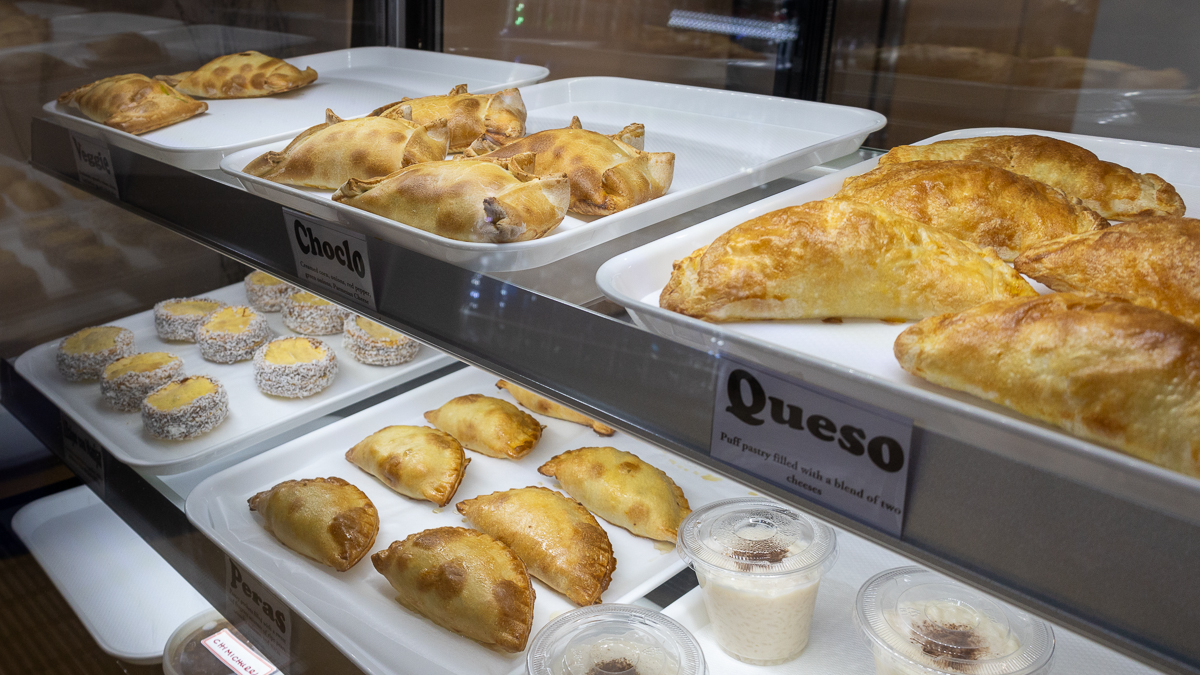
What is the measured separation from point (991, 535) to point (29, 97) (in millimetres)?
1922

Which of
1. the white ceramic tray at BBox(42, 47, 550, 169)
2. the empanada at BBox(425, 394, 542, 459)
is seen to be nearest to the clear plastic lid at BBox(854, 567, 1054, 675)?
the empanada at BBox(425, 394, 542, 459)

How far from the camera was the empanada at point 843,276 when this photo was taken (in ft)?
2.19

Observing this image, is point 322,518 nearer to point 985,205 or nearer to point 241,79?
point 241,79

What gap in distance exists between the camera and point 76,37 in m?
1.73

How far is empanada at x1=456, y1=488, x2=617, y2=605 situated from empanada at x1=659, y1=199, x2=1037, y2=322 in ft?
2.28

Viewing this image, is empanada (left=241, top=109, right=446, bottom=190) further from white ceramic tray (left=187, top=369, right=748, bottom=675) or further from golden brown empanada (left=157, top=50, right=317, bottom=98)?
white ceramic tray (left=187, top=369, right=748, bottom=675)

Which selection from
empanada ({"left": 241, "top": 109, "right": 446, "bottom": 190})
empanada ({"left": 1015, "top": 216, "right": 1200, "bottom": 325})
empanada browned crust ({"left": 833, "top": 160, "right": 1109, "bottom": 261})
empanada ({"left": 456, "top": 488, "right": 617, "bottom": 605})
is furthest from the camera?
empanada ({"left": 456, "top": 488, "right": 617, "bottom": 605})

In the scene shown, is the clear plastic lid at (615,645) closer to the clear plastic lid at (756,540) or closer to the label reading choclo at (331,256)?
the clear plastic lid at (756,540)

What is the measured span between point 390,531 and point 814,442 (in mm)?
1018

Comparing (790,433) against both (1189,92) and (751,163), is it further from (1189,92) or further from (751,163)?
(1189,92)

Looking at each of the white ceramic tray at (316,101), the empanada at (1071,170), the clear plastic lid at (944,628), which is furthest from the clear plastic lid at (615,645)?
the white ceramic tray at (316,101)

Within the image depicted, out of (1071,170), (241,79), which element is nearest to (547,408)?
(241,79)

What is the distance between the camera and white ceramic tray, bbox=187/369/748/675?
48.4 inches

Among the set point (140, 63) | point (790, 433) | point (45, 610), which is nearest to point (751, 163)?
point (790, 433)
